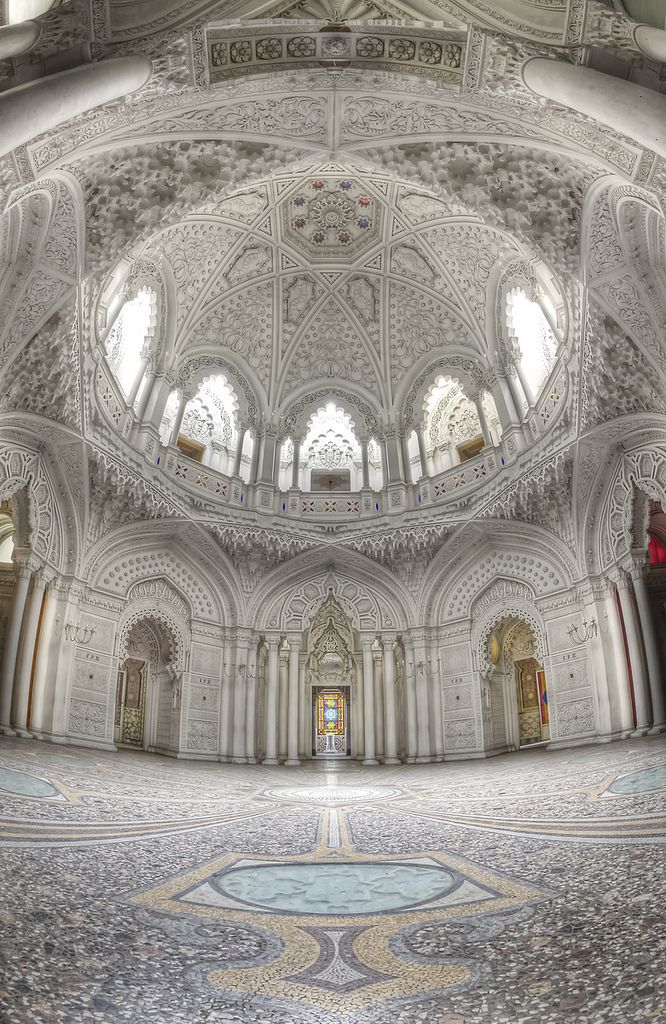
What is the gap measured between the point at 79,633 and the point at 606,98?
1164cm

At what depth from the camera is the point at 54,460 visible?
503 inches

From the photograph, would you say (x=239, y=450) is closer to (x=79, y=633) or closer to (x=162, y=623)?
(x=162, y=623)

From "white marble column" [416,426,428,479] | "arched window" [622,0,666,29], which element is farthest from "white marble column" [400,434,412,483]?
"arched window" [622,0,666,29]

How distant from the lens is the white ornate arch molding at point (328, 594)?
16328 millimetres

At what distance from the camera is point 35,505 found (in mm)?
12641

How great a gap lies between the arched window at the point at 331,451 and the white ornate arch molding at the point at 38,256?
8.49 m

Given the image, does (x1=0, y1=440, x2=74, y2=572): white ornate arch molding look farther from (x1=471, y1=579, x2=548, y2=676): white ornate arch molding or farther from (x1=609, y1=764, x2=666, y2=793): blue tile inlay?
(x1=609, y1=764, x2=666, y2=793): blue tile inlay

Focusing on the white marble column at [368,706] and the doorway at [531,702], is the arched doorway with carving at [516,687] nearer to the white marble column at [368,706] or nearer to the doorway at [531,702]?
the doorway at [531,702]

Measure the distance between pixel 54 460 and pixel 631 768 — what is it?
10391mm

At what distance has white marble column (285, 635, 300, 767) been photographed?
15.5 metres

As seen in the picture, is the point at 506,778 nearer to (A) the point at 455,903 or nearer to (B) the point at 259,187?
(A) the point at 455,903

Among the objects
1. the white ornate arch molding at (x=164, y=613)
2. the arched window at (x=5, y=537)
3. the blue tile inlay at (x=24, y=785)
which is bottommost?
the blue tile inlay at (x=24, y=785)

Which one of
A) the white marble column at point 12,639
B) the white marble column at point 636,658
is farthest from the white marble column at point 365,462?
the white marble column at point 12,639

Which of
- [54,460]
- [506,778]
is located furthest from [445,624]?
[54,460]
